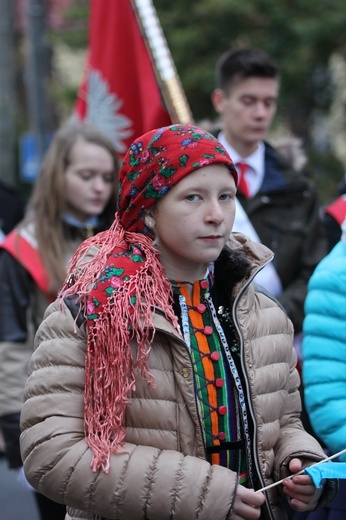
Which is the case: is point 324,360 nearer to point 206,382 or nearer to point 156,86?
point 206,382

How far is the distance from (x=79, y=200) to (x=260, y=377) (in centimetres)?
192

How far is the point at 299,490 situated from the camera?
2.60 metres

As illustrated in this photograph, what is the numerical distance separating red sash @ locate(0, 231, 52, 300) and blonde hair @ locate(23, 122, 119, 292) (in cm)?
3

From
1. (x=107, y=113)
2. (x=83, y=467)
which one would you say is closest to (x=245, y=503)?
(x=83, y=467)

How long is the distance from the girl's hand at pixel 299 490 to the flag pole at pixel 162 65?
294 centimetres

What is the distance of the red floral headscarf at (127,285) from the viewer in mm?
2486

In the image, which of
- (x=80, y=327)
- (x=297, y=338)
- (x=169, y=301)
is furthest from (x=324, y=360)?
(x=297, y=338)

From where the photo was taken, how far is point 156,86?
5.46 metres

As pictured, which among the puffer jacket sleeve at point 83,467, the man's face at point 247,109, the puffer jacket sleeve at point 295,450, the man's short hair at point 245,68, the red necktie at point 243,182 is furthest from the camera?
the man's short hair at point 245,68

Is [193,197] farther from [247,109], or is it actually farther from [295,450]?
[247,109]

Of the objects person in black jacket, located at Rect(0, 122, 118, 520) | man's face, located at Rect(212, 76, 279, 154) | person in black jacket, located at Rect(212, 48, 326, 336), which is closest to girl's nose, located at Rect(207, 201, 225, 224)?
person in black jacket, located at Rect(0, 122, 118, 520)

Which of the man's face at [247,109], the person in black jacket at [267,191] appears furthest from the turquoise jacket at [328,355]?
the man's face at [247,109]

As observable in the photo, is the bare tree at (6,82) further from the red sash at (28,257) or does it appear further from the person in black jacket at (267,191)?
the red sash at (28,257)

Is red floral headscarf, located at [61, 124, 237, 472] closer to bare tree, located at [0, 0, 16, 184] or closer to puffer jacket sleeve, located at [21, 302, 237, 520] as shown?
puffer jacket sleeve, located at [21, 302, 237, 520]
